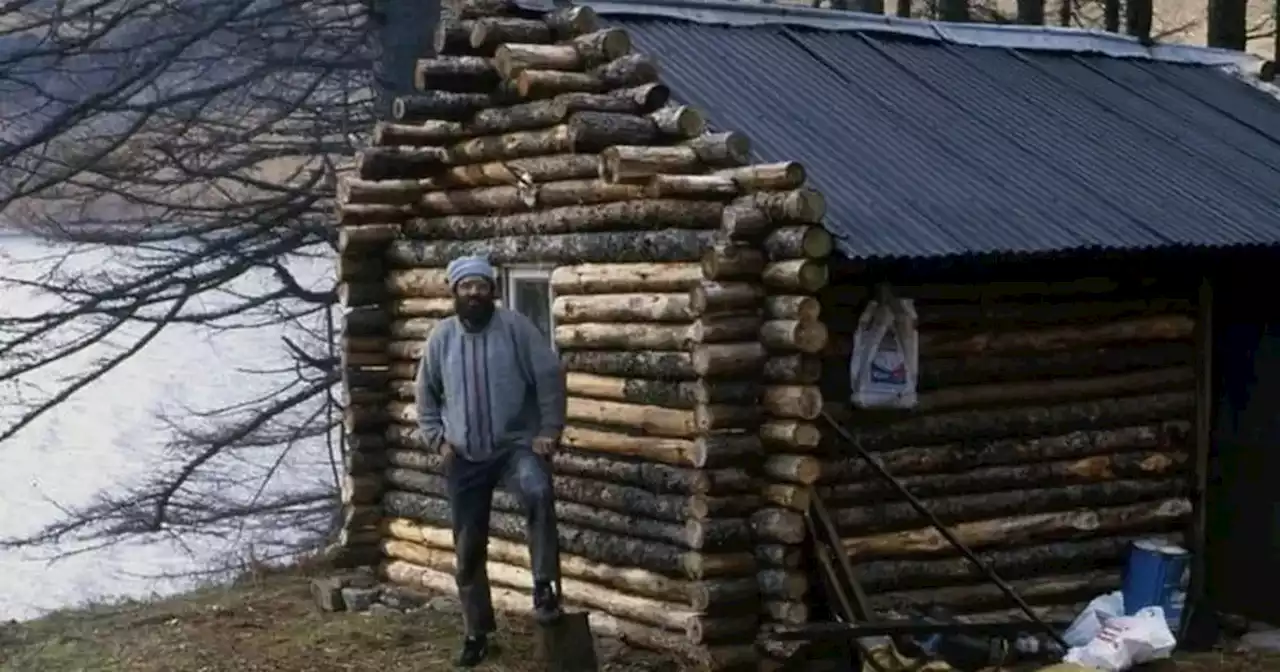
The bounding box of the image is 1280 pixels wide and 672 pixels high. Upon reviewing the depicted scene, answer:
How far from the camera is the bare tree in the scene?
1920 cm

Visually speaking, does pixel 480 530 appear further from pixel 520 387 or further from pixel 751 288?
pixel 751 288

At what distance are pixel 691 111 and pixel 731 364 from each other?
4.91 feet

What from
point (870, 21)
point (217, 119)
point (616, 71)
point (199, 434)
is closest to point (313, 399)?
point (199, 434)

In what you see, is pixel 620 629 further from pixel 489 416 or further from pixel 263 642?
pixel 263 642

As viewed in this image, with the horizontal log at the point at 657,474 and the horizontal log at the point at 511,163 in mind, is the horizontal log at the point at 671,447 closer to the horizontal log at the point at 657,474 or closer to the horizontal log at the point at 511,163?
the horizontal log at the point at 657,474

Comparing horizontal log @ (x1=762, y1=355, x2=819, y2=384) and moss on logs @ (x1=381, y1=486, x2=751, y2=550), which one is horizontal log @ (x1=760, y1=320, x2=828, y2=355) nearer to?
horizontal log @ (x1=762, y1=355, x2=819, y2=384)

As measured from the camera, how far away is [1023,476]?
11.2m

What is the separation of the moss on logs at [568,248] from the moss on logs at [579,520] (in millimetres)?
1527

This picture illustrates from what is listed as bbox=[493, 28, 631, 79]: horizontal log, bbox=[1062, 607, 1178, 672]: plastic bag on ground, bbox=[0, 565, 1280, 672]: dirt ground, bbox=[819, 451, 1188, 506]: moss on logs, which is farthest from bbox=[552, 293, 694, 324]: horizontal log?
bbox=[1062, 607, 1178, 672]: plastic bag on ground

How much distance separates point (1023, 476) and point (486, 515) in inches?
130

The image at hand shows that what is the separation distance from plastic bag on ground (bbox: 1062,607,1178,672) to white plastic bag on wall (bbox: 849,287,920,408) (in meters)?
1.71

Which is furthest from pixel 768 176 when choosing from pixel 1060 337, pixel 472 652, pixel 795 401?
pixel 472 652

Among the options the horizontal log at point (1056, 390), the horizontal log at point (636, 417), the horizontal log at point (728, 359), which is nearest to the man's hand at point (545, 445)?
the horizontal log at point (636, 417)

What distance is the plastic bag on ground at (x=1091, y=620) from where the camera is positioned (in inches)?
424
